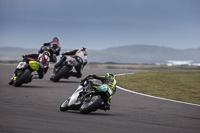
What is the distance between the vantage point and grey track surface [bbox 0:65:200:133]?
696cm

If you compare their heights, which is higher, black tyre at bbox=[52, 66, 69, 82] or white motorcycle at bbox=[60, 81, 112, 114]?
black tyre at bbox=[52, 66, 69, 82]

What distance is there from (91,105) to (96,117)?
34cm

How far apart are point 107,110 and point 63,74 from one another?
8710 mm

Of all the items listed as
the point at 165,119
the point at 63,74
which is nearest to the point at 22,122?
the point at 165,119

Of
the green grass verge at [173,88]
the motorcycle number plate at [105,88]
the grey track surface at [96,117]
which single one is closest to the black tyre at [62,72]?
the green grass verge at [173,88]

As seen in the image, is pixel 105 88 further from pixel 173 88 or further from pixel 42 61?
pixel 173 88

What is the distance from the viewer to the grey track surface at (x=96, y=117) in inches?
274

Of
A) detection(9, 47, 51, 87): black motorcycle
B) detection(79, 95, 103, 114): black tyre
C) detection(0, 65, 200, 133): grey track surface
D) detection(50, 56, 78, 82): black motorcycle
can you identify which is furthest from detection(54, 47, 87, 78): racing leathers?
detection(79, 95, 103, 114): black tyre

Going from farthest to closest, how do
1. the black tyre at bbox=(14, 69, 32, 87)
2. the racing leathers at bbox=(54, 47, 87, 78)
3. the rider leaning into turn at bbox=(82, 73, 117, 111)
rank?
the racing leathers at bbox=(54, 47, 87, 78)
the black tyre at bbox=(14, 69, 32, 87)
the rider leaning into turn at bbox=(82, 73, 117, 111)

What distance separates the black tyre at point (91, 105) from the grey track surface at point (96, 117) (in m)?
0.14

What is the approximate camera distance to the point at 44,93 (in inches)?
523

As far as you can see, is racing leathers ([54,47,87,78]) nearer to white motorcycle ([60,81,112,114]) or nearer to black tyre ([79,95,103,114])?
white motorcycle ([60,81,112,114])

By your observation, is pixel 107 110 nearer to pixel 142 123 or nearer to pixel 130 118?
pixel 130 118

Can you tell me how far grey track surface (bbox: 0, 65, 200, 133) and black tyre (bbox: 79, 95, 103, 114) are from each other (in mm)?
139
